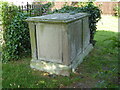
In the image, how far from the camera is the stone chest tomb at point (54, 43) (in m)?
3.60

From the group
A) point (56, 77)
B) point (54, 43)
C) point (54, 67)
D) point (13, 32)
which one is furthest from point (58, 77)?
point (13, 32)

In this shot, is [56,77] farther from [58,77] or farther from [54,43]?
[54,43]

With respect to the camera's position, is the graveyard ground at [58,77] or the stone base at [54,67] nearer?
the graveyard ground at [58,77]

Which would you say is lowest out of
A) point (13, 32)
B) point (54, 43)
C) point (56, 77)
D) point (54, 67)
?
point (56, 77)

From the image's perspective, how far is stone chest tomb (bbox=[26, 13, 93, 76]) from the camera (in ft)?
11.8

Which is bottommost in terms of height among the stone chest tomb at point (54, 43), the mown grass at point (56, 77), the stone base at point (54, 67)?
the mown grass at point (56, 77)

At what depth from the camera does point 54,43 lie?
3.74 meters

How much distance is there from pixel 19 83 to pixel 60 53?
45.0 inches

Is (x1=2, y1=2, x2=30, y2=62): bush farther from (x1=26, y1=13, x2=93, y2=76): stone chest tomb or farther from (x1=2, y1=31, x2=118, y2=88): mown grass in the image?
(x1=26, y1=13, x2=93, y2=76): stone chest tomb

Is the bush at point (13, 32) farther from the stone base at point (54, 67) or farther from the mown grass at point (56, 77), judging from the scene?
the stone base at point (54, 67)

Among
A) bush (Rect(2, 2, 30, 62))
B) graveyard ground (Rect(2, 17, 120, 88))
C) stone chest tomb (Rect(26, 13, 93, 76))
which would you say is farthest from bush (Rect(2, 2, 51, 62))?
stone chest tomb (Rect(26, 13, 93, 76))

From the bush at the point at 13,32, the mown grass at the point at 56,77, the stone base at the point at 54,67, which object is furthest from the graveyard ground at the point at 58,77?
the bush at the point at 13,32

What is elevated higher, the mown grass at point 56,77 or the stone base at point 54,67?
the stone base at point 54,67

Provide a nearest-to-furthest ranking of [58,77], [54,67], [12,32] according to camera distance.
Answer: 1. [58,77]
2. [54,67]
3. [12,32]
